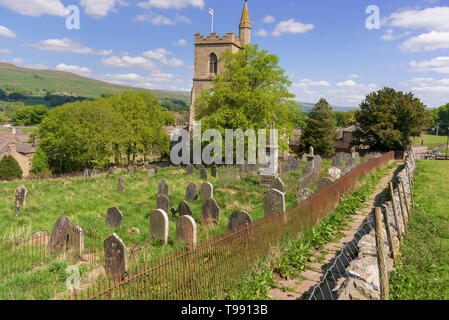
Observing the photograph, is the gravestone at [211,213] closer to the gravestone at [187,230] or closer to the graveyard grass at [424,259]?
the gravestone at [187,230]

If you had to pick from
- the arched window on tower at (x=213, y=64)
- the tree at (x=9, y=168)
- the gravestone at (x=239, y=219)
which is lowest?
the tree at (x=9, y=168)

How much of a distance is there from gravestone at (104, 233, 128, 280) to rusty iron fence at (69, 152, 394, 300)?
0.25 m

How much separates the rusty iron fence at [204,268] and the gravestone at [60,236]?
8.66 ft

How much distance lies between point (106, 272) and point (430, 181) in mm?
17292

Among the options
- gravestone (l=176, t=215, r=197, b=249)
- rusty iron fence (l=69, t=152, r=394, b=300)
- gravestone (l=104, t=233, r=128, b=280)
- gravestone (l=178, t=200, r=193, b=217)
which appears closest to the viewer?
rusty iron fence (l=69, t=152, r=394, b=300)

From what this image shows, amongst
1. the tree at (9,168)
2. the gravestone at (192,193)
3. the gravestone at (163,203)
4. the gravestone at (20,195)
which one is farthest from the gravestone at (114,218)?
the tree at (9,168)

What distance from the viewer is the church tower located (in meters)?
39.5

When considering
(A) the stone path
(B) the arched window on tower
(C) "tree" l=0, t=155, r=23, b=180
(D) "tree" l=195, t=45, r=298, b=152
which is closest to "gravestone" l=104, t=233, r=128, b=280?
(A) the stone path

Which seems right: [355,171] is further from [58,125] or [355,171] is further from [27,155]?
[27,155]

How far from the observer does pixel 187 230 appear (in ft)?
25.8

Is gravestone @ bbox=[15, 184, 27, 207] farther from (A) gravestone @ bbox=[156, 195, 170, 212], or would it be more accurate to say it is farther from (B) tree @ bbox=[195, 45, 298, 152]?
(B) tree @ bbox=[195, 45, 298, 152]

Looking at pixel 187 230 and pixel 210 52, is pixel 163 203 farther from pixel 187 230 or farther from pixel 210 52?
pixel 210 52

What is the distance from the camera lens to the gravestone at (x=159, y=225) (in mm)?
8594
